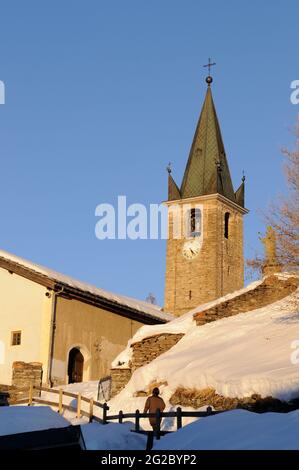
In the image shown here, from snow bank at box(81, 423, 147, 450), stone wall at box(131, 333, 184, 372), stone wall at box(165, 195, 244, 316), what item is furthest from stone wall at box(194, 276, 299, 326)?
stone wall at box(165, 195, 244, 316)

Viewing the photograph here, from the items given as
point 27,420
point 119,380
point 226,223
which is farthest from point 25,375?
point 226,223

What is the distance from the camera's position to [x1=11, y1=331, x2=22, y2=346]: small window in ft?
95.8

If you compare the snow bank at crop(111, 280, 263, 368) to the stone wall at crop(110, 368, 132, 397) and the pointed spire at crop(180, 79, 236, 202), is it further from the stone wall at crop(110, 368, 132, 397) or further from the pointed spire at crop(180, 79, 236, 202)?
the pointed spire at crop(180, 79, 236, 202)

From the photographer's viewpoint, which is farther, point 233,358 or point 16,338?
point 16,338

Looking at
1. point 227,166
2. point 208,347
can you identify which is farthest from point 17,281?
point 227,166

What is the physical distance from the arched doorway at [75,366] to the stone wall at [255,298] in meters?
6.04

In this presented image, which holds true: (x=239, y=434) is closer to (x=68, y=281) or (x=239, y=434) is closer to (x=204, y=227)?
(x=68, y=281)

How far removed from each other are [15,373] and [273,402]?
1124 cm

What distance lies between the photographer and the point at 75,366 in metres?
29.9

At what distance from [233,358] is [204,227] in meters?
43.8

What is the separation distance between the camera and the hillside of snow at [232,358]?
1933cm
